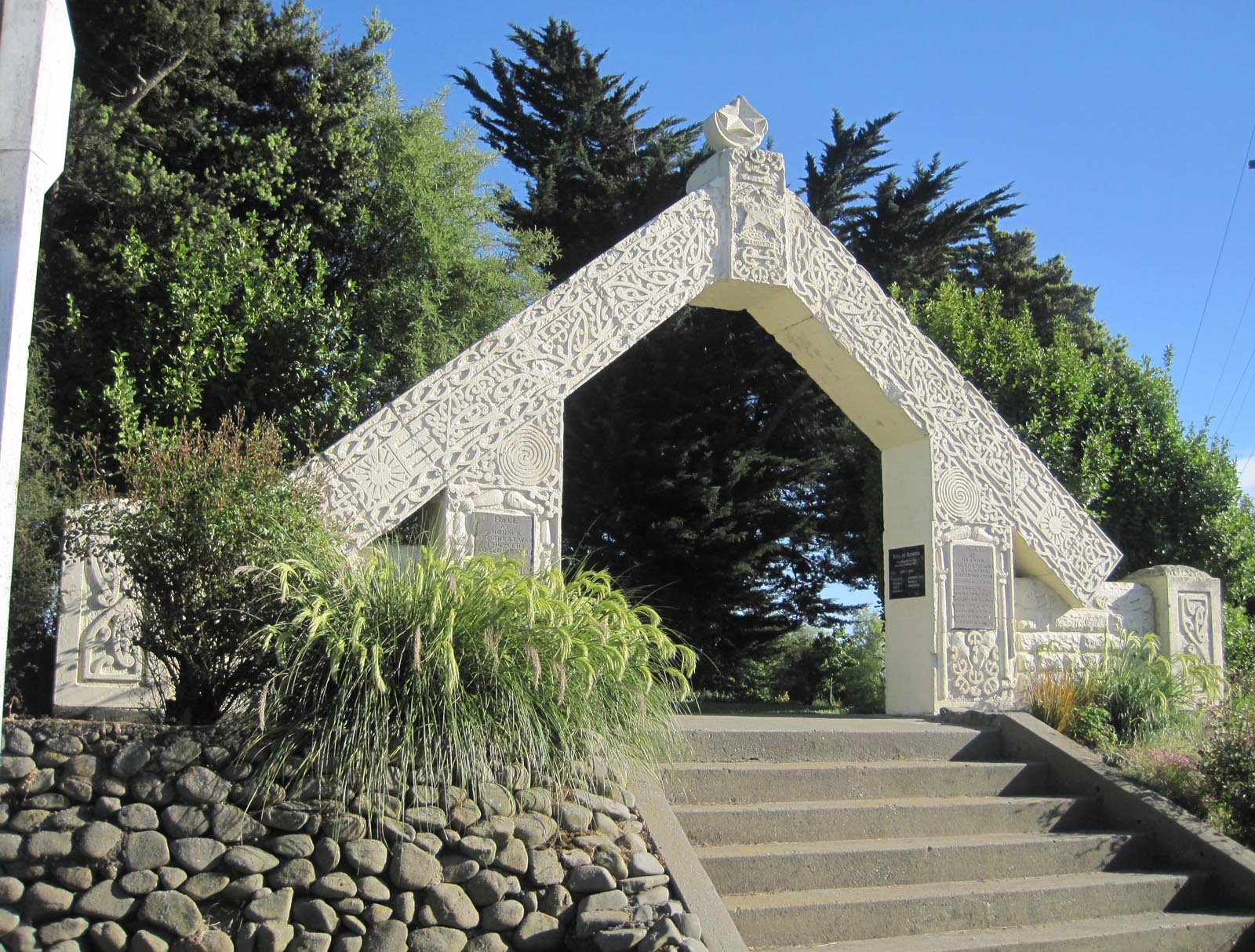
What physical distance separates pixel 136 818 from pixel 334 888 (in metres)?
0.89

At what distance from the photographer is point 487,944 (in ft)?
15.3

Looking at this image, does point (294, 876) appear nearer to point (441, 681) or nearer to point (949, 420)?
point (441, 681)

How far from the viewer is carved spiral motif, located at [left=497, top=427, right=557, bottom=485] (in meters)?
7.72

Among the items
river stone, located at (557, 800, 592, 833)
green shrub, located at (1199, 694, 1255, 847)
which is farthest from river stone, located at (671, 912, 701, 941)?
green shrub, located at (1199, 694, 1255, 847)

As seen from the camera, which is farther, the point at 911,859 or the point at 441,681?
the point at 911,859

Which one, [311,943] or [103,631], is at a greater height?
[103,631]

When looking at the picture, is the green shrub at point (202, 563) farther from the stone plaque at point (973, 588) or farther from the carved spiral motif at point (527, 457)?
the stone plaque at point (973, 588)

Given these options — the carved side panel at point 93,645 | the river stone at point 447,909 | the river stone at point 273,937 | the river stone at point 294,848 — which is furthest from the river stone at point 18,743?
the river stone at point 447,909

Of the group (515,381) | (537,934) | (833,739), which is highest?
(515,381)

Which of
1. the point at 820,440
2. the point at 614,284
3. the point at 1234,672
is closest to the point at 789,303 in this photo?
the point at 614,284

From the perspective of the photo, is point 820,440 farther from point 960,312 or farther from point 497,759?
point 497,759

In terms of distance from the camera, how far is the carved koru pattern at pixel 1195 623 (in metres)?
9.62

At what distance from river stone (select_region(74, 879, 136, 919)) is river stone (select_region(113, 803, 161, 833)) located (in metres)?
Result: 0.24

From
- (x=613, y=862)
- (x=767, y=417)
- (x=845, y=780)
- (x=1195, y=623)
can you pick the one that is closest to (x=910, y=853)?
(x=845, y=780)
